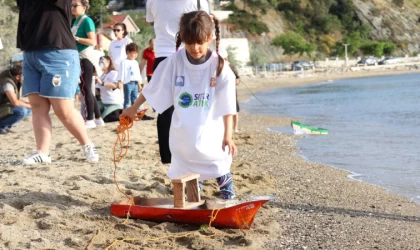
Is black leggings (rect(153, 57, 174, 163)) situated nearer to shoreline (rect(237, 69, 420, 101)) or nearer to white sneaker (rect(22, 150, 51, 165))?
white sneaker (rect(22, 150, 51, 165))

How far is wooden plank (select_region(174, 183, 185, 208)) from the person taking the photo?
4.42 metres

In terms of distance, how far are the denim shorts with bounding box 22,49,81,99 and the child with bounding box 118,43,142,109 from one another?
547cm

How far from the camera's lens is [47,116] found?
6211 millimetres

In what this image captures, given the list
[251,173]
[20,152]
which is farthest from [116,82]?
[251,173]

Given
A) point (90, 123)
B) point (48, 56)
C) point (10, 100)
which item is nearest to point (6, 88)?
point (10, 100)

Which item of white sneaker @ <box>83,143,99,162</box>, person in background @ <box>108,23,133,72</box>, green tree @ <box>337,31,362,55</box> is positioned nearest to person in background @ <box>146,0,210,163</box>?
white sneaker @ <box>83,143,99,162</box>

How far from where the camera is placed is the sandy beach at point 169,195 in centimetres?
406

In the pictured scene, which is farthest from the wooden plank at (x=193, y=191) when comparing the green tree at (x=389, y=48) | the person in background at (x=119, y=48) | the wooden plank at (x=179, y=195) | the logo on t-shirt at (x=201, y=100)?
the green tree at (x=389, y=48)

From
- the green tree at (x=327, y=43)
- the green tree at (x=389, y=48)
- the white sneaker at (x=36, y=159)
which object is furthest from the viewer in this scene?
the green tree at (x=389, y=48)

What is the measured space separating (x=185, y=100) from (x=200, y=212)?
777 millimetres

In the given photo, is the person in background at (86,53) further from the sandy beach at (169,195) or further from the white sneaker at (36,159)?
the white sneaker at (36,159)

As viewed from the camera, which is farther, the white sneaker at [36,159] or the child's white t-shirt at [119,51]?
the child's white t-shirt at [119,51]

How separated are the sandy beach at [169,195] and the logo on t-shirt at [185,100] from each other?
0.82 metres

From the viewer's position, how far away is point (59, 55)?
19.4 feet
